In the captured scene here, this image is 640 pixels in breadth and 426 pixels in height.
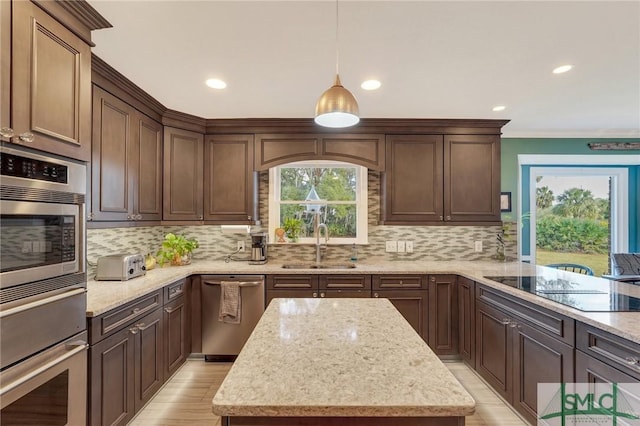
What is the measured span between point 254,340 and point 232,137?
262 cm

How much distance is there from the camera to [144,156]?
2.79 metres

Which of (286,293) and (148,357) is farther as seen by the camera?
(286,293)

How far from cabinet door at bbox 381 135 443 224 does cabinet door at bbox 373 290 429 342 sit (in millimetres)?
770

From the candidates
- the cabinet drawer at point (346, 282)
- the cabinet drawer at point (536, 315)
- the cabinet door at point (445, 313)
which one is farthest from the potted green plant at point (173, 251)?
the cabinet drawer at point (536, 315)

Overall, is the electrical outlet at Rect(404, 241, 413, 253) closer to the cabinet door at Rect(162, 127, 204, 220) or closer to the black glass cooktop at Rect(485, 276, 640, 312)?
the black glass cooktop at Rect(485, 276, 640, 312)

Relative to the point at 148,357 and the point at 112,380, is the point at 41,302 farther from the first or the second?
the point at 148,357

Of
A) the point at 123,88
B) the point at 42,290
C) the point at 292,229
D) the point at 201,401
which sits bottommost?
the point at 201,401

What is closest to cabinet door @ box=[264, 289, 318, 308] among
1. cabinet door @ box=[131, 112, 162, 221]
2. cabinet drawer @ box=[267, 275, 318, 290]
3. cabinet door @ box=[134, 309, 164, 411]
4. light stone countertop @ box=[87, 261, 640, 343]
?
cabinet drawer @ box=[267, 275, 318, 290]

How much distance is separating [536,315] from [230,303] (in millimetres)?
2462

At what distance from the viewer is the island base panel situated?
0.84 m

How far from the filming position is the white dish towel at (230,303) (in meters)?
2.93

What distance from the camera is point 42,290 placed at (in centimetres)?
133

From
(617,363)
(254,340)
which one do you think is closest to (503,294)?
(617,363)

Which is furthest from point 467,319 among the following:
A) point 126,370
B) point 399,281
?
point 126,370
